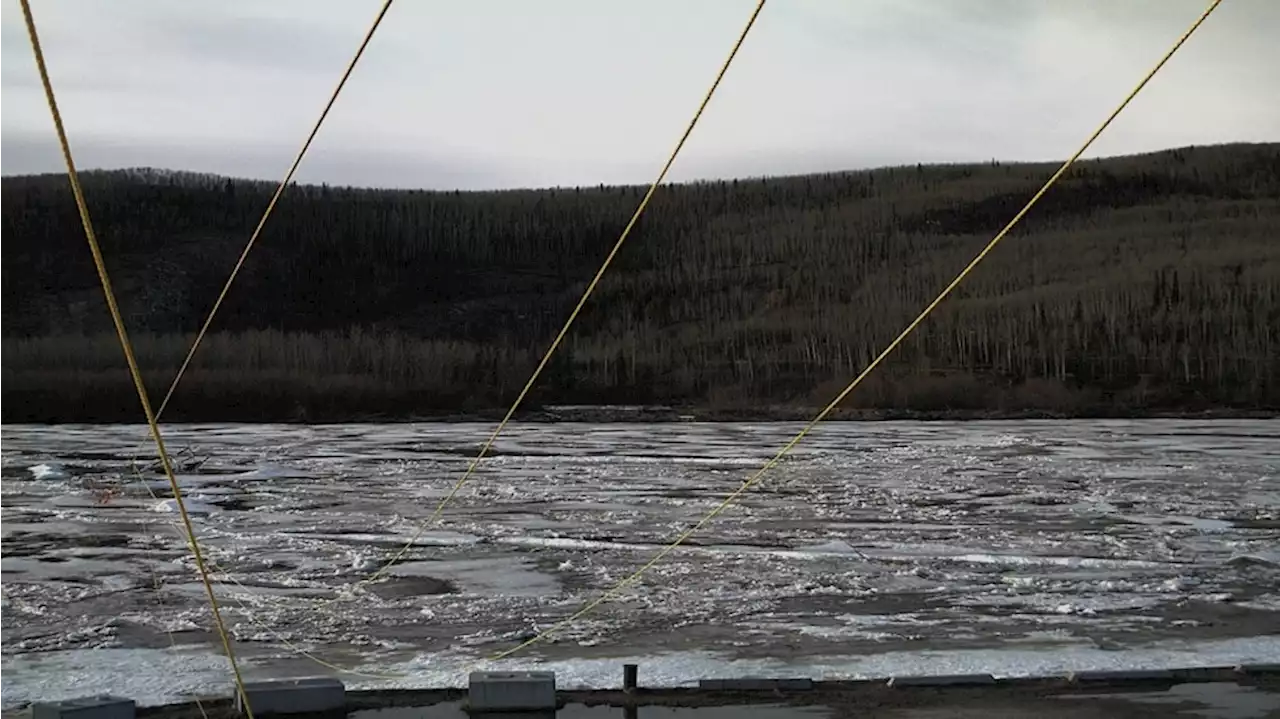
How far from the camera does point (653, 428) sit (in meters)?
37.0

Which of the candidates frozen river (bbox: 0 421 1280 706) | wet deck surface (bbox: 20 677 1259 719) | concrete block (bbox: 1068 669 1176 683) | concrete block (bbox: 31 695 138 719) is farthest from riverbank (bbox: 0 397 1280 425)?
concrete block (bbox: 31 695 138 719)

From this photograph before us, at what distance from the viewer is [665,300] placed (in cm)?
7212

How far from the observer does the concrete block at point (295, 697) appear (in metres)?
7.44

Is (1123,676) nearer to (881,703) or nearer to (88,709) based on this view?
(881,703)

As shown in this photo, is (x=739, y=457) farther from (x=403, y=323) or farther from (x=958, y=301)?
(x=403, y=323)

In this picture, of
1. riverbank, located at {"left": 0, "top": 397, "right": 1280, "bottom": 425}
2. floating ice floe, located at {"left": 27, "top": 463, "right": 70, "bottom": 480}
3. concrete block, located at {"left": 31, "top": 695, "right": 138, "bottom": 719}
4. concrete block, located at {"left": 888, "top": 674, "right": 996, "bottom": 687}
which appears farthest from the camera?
riverbank, located at {"left": 0, "top": 397, "right": 1280, "bottom": 425}

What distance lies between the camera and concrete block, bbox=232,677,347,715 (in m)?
7.44

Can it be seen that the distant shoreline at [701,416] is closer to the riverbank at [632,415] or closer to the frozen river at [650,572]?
the riverbank at [632,415]

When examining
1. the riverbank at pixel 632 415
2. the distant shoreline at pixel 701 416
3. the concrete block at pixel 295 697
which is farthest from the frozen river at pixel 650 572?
the riverbank at pixel 632 415

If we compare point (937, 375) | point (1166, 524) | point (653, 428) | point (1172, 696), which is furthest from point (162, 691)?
point (937, 375)

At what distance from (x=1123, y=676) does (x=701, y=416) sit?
35.6 meters

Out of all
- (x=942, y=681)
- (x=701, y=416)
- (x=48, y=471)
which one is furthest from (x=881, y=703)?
(x=701, y=416)

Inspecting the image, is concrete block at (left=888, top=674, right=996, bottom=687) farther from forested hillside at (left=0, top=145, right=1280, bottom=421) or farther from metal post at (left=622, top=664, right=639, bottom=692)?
forested hillside at (left=0, top=145, right=1280, bottom=421)

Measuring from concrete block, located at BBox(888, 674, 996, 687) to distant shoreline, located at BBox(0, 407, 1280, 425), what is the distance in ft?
108
